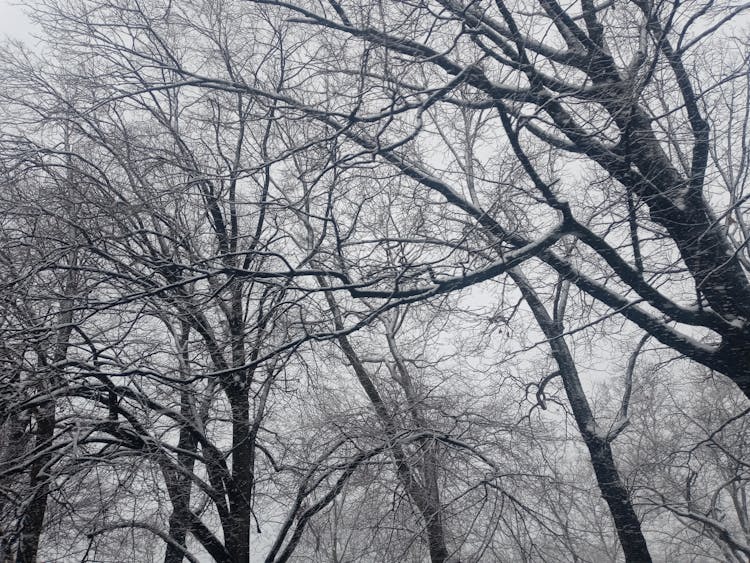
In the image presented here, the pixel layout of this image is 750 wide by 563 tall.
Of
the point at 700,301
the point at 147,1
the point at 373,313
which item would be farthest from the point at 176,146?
the point at 700,301

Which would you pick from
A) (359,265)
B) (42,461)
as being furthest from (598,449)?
(42,461)

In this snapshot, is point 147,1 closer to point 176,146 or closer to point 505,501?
point 176,146

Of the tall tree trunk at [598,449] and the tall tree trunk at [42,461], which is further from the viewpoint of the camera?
the tall tree trunk at [598,449]

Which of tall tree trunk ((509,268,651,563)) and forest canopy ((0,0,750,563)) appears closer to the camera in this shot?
forest canopy ((0,0,750,563))

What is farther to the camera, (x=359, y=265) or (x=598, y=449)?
(x=598, y=449)

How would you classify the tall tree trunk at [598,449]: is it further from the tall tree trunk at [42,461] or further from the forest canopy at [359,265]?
the tall tree trunk at [42,461]

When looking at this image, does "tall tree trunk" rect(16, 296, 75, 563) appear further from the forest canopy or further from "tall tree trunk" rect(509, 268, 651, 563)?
"tall tree trunk" rect(509, 268, 651, 563)

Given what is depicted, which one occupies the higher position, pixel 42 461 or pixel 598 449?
pixel 42 461

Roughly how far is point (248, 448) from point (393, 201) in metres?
4.13

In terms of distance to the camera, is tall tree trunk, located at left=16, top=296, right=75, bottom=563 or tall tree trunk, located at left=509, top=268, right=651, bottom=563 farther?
tall tree trunk, located at left=509, top=268, right=651, bottom=563

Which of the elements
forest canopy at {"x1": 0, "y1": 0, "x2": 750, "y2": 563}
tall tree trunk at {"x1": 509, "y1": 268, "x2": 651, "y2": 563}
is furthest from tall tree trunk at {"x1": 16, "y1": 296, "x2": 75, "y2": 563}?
tall tree trunk at {"x1": 509, "y1": 268, "x2": 651, "y2": 563}

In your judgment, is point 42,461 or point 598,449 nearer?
point 42,461

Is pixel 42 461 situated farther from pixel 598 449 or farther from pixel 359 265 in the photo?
pixel 598 449

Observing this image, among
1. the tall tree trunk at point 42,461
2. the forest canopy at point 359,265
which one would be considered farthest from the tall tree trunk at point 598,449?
the tall tree trunk at point 42,461
